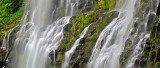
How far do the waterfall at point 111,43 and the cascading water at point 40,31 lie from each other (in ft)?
14.2

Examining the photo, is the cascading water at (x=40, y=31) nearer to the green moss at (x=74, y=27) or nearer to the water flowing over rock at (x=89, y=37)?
the water flowing over rock at (x=89, y=37)

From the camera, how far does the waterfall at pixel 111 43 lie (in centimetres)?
1492

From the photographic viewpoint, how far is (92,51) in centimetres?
1680

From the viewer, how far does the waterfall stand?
49.0 feet

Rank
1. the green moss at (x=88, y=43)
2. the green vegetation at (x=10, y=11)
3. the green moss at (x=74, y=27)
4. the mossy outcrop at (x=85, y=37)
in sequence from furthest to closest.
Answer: the green vegetation at (x=10, y=11) → the green moss at (x=74, y=27) → the mossy outcrop at (x=85, y=37) → the green moss at (x=88, y=43)

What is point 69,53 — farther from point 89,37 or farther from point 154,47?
point 154,47

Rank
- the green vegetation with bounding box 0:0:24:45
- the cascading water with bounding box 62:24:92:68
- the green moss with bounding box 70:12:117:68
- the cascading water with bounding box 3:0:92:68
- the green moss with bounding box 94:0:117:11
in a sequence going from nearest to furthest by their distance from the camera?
the green moss with bounding box 70:12:117:68 → the cascading water with bounding box 62:24:92:68 → the cascading water with bounding box 3:0:92:68 → the green moss with bounding box 94:0:117:11 → the green vegetation with bounding box 0:0:24:45

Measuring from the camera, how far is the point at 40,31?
25.3 m

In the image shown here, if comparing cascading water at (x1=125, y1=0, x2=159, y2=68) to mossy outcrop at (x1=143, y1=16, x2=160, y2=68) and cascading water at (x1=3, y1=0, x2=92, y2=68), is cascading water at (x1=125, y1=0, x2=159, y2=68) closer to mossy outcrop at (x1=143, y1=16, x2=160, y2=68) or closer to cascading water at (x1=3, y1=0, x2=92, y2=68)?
mossy outcrop at (x1=143, y1=16, x2=160, y2=68)

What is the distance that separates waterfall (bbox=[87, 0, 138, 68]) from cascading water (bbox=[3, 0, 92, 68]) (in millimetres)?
4323

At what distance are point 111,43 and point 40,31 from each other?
35.7ft

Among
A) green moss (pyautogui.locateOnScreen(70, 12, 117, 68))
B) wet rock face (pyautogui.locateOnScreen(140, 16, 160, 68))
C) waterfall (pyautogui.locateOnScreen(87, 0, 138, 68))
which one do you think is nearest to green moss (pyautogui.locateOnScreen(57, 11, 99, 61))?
green moss (pyautogui.locateOnScreen(70, 12, 117, 68))

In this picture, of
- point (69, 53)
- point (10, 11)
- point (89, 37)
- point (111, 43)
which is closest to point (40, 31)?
point (69, 53)

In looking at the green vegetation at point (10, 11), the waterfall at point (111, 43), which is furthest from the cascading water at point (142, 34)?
the green vegetation at point (10, 11)
